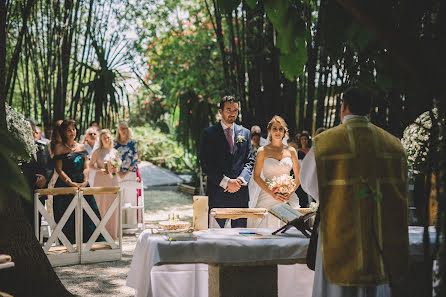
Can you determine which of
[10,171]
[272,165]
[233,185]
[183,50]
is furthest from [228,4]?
[183,50]

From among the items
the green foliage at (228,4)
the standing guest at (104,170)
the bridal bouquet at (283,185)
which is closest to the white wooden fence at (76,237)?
the standing guest at (104,170)

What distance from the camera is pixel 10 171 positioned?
4.40 feet

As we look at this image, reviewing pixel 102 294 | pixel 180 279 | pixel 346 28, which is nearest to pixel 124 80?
pixel 102 294

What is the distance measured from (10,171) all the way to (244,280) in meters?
2.79

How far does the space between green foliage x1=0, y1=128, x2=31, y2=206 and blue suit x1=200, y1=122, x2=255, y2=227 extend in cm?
415

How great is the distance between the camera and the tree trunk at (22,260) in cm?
447

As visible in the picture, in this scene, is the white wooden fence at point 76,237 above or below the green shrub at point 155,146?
below

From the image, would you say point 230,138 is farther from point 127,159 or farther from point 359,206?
point 127,159

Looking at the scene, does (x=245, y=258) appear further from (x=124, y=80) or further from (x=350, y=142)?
(x=124, y=80)

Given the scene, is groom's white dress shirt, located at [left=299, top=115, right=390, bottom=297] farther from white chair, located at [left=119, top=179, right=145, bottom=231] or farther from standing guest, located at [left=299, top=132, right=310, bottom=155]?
standing guest, located at [left=299, top=132, right=310, bottom=155]

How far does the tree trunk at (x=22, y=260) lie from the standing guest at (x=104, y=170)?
418 cm

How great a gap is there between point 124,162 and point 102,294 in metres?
4.75

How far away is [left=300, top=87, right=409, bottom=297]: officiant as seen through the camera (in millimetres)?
3201

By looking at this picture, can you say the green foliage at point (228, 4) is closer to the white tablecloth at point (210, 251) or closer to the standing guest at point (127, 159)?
the white tablecloth at point (210, 251)
